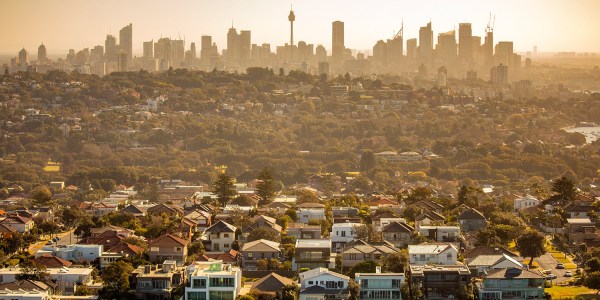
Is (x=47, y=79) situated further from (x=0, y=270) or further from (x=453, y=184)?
(x=0, y=270)

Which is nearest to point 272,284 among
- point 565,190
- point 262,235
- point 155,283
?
point 155,283

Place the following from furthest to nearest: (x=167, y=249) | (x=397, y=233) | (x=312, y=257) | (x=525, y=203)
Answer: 1. (x=525, y=203)
2. (x=397, y=233)
3. (x=167, y=249)
4. (x=312, y=257)

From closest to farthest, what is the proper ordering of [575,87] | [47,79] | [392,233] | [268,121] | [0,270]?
1. [0,270]
2. [392,233]
3. [268,121]
4. [47,79]
5. [575,87]

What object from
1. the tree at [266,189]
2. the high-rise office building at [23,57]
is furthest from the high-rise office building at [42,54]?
the tree at [266,189]

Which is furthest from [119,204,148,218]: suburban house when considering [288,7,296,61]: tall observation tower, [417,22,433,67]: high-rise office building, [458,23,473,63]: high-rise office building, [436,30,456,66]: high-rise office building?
[436,30,456,66]: high-rise office building

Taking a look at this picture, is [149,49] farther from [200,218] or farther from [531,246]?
[531,246]

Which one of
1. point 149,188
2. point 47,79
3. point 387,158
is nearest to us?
point 149,188

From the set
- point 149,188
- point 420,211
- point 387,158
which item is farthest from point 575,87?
point 420,211
